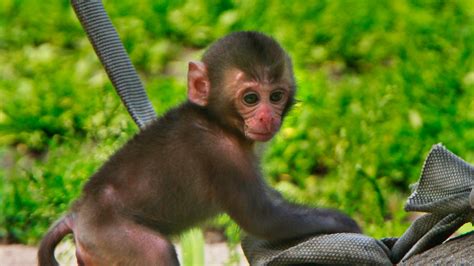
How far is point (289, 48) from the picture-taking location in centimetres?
761

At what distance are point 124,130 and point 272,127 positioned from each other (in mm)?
2252

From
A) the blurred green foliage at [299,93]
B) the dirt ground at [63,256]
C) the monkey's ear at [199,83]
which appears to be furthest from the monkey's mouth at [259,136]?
the blurred green foliage at [299,93]

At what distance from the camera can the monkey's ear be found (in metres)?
4.35

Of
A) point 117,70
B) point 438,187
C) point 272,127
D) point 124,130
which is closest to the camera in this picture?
point 438,187

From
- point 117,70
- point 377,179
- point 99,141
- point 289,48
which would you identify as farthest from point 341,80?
point 117,70

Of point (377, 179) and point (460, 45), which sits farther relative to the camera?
point (460, 45)

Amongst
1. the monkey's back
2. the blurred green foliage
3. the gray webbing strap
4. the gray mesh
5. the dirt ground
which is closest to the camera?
the gray mesh

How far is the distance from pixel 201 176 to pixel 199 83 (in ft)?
1.24

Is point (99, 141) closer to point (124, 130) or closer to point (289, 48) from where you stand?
point (124, 130)

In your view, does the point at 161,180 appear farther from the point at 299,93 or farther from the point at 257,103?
the point at 299,93

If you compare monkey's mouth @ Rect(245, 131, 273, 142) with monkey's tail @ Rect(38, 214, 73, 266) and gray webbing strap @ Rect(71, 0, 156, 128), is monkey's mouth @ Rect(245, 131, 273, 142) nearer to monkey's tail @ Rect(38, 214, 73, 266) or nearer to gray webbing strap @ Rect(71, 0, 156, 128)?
gray webbing strap @ Rect(71, 0, 156, 128)

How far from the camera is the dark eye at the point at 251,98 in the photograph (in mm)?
4275

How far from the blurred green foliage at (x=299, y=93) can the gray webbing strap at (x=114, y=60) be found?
1614mm

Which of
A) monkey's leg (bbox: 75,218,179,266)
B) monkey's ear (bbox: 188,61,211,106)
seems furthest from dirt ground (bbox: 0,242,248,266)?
monkey's leg (bbox: 75,218,179,266)
